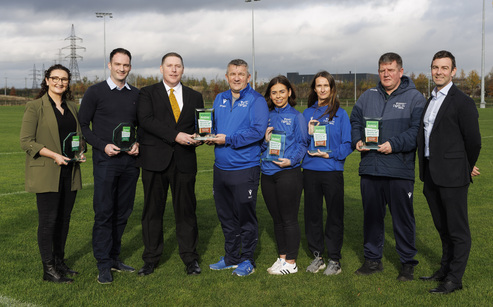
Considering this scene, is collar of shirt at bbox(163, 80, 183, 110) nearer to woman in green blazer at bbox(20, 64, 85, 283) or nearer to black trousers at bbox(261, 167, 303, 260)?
woman in green blazer at bbox(20, 64, 85, 283)

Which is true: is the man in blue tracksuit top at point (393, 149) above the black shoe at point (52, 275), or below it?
above

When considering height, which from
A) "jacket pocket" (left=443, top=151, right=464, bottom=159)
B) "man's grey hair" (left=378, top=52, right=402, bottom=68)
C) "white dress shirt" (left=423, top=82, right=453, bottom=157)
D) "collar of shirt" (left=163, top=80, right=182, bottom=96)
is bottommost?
"jacket pocket" (left=443, top=151, right=464, bottom=159)

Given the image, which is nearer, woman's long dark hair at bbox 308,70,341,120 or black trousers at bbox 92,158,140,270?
black trousers at bbox 92,158,140,270

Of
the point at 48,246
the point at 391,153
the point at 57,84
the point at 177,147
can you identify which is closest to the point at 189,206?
the point at 177,147

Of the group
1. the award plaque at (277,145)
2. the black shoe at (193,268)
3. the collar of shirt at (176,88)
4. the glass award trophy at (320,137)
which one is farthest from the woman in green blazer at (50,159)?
the glass award trophy at (320,137)

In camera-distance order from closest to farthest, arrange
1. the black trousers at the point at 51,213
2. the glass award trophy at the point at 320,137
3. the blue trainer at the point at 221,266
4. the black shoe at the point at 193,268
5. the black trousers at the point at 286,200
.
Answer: the black trousers at the point at 51,213
the glass award trophy at the point at 320,137
the black trousers at the point at 286,200
the black shoe at the point at 193,268
the blue trainer at the point at 221,266

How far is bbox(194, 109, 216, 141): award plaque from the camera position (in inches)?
177

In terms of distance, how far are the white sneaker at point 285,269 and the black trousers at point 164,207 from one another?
863 mm

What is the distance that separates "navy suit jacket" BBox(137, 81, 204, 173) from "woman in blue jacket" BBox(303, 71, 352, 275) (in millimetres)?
1250

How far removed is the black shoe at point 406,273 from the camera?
4.53 metres

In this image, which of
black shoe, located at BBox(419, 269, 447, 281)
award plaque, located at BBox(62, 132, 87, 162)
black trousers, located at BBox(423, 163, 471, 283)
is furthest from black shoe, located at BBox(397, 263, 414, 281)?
Answer: award plaque, located at BBox(62, 132, 87, 162)

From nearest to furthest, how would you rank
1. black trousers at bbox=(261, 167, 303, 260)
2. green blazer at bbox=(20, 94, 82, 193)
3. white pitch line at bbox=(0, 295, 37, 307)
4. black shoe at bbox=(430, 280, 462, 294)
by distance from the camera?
white pitch line at bbox=(0, 295, 37, 307)
black shoe at bbox=(430, 280, 462, 294)
green blazer at bbox=(20, 94, 82, 193)
black trousers at bbox=(261, 167, 303, 260)

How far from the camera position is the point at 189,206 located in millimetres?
4898

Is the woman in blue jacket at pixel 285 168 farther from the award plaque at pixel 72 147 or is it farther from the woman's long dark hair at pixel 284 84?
the award plaque at pixel 72 147
